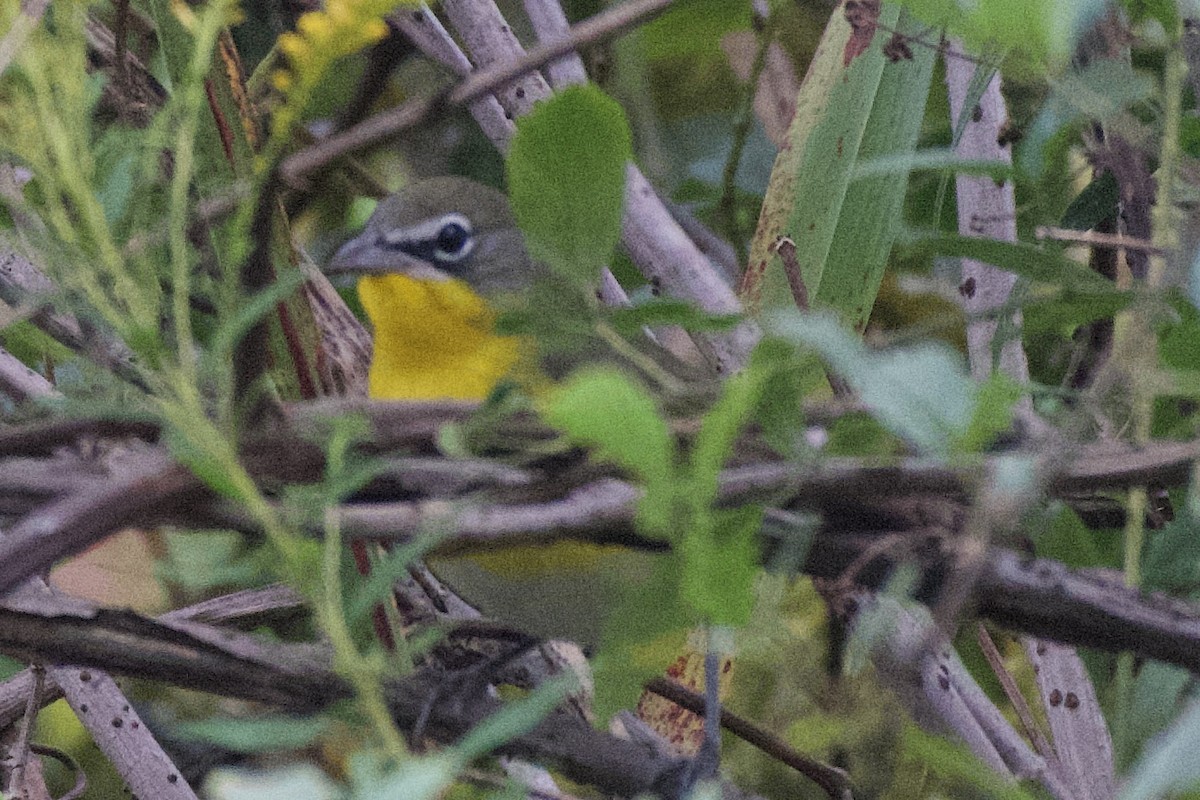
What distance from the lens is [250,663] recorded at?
88 centimetres

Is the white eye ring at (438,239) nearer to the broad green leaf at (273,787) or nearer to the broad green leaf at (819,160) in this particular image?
the broad green leaf at (819,160)

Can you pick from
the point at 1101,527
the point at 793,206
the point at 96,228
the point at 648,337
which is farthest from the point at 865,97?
the point at 96,228

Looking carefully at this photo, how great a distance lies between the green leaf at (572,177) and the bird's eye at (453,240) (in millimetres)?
996

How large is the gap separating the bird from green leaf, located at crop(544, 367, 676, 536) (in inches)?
22.0

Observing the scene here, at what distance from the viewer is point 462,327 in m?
1.61

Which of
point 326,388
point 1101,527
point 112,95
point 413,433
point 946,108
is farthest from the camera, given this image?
point 946,108

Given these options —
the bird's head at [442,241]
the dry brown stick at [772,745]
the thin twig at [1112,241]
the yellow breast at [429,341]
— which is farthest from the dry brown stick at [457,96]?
the bird's head at [442,241]

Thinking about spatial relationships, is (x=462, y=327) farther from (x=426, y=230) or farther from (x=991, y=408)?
(x=991, y=408)

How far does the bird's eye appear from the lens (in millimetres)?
1739

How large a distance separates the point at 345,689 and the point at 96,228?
370 mm

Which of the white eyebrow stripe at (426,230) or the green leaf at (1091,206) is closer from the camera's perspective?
the green leaf at (1091,206)

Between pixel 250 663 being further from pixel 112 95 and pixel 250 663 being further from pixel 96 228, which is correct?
pixel 112 95

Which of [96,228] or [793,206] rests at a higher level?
[96,228]

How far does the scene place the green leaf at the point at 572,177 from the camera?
28.0 inches
